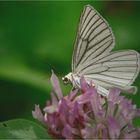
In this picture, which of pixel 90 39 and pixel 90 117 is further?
pixel 90 39

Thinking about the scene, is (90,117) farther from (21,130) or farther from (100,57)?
(100,57)

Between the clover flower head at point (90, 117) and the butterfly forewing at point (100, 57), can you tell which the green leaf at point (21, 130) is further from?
the butterfly forewing at point (100, 57)

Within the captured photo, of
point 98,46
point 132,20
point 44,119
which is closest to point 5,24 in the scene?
point 132,20

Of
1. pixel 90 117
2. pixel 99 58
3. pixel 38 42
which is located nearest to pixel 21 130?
pixel 90 117

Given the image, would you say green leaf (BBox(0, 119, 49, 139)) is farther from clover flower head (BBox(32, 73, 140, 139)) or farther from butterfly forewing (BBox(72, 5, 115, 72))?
butterfly forewing (BBox(72, 5, 115, 72))

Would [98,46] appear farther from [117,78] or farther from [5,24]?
[5,24]

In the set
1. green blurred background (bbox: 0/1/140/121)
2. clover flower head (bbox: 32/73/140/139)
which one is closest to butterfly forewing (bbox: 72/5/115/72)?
clover flower head (bbox: 32/73/140/139)
